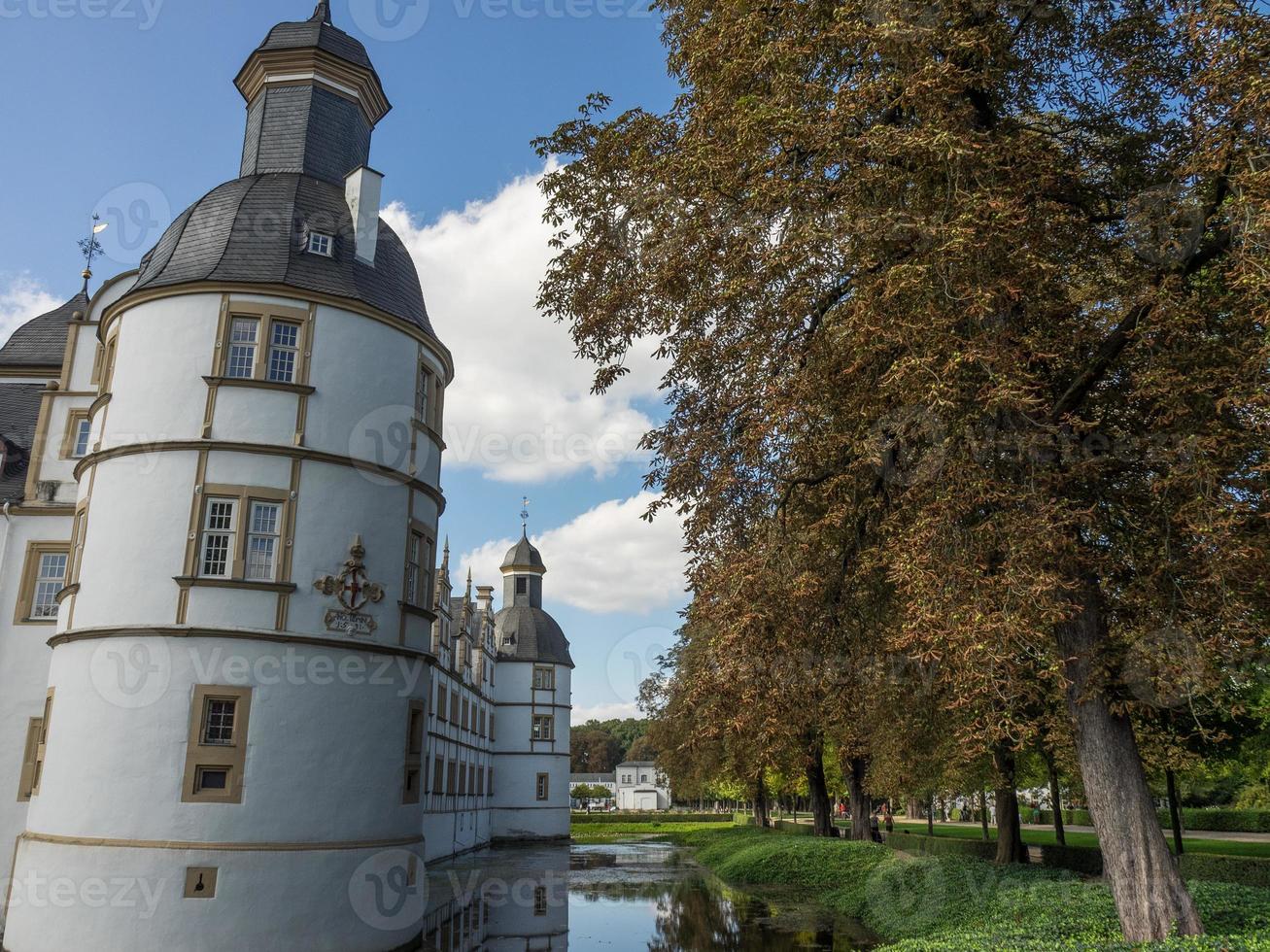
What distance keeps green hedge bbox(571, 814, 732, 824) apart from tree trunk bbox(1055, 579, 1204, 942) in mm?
70287

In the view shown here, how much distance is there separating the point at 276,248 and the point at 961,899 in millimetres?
17868

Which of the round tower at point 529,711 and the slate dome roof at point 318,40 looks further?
the round tower at point 529,711

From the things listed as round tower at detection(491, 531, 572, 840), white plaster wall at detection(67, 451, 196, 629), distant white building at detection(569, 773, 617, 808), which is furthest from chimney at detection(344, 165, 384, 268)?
distant white building at detection(569, 773, 617, 808)

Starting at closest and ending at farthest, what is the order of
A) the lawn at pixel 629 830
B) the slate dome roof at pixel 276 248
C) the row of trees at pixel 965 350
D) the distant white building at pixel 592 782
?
the row of trees at pixel 965 350 → the slate dome roof at pixel 276 248 → the lawn at pixel 629 830 → the distant white building at pixel 592 782

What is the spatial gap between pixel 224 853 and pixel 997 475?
12384 mm

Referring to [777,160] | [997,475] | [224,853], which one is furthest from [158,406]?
[997,475]

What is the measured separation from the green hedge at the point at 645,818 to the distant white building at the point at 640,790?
9.73 metres

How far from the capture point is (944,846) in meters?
28.6

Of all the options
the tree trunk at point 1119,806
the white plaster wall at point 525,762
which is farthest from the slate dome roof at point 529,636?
the tree trunk at point 1119,806

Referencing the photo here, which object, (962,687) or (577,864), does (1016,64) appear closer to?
(962,687)

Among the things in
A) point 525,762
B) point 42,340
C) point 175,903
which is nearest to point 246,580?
point 175,903

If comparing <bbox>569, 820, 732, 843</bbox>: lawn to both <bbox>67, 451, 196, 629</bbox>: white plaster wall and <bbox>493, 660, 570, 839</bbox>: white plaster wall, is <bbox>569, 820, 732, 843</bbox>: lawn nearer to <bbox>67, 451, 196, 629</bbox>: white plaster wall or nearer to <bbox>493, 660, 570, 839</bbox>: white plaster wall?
<bbox>493, 660, 570, 839</bbox>: white plaster wall

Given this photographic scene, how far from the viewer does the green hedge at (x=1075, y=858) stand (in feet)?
75.7

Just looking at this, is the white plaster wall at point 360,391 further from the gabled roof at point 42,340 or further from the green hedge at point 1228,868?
the green hedge at point 1228,868
